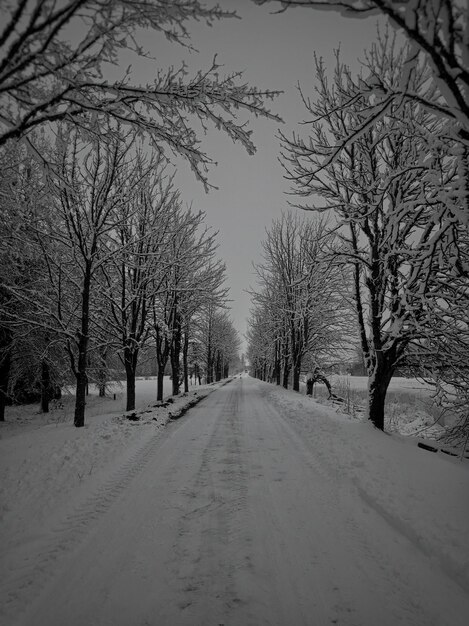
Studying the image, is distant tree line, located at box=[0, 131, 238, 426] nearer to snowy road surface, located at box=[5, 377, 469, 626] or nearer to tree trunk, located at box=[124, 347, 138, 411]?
tree trunk, located at box=[124, 347, 138, 411]

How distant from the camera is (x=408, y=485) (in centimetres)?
404

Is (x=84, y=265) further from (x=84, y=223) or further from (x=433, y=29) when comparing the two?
(x=433, y=29)

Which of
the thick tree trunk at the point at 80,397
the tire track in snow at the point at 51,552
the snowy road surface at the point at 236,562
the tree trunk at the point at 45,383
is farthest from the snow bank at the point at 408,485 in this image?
the tree trunk at the point at 45,383

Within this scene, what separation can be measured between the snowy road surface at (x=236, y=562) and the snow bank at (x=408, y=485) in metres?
0.14

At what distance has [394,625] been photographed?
2.04m

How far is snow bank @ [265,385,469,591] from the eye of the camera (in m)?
2.89

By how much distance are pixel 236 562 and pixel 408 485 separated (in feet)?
9.11

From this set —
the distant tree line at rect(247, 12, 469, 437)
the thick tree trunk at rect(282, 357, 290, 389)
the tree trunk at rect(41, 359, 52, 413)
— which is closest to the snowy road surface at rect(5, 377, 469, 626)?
the distant tree line at rect(247, 12, 469, 437)

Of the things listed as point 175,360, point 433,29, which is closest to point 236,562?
point 433,29

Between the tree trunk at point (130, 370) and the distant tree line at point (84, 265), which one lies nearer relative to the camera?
the distant tree line at point (84, 265)

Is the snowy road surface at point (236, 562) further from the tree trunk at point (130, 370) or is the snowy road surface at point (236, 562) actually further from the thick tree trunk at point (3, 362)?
the thick tree trunk at point (3, 362)

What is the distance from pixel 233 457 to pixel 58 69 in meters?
5.87

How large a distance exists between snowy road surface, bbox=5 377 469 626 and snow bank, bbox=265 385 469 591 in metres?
0.14

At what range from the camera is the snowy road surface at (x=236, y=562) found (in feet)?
6.98
